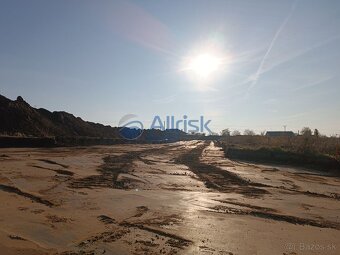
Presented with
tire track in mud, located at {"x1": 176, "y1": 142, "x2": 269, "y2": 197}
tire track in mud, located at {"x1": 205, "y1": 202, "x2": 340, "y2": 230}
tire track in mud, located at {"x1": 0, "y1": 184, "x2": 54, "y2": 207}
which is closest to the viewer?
tire track in mud, located at {"x1": 205, "y1": 202, "x2": 340, "y2": 230}

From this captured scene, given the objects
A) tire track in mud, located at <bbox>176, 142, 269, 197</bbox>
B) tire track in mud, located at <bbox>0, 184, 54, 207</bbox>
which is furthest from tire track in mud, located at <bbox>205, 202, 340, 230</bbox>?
tire track in mud, located at <bbox>0, 184, 54, 207</bbox>

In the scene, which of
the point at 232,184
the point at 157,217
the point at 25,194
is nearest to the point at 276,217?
the point at 157,217

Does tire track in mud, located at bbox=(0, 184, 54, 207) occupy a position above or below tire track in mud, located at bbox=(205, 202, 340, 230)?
above

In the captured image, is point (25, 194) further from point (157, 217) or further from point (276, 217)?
point (276, 217)

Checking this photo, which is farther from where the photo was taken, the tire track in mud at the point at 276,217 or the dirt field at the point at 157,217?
the tire track in mud at the point at 276,217

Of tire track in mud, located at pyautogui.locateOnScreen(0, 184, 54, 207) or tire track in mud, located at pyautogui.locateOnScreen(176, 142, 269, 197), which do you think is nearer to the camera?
tire track in mud, located at pyautogui.locateOnScreen(0, 184, 54, 207)

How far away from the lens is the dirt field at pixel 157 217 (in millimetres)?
5812

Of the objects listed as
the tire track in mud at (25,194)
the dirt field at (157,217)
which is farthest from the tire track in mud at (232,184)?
the tire track in mud at (25,194)

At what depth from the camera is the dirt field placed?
19.1ft

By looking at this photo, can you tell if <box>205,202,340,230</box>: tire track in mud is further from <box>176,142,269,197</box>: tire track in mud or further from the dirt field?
<box>176,142,269,197</box>: tire track in mud

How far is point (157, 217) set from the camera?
7.68 metres

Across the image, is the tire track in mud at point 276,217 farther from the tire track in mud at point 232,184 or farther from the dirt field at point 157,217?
the tire track in mud at point 232,184

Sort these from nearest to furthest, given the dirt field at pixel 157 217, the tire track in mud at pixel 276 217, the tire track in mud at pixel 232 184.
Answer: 1. the dirt field at pixel 157 217
2. the tire track in mud at pixel 276 217
3. the tire track in mud at pixel 232 184

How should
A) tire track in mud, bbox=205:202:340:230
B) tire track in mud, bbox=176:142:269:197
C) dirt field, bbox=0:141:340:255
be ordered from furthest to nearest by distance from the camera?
tire track in mud, bbox=176:142:269:197 < tire track in mud, bbox=205:202:340:230 < dirt field, bbox=0:141:340:255
